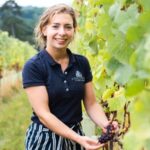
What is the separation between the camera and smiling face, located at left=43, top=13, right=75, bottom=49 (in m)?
2.43

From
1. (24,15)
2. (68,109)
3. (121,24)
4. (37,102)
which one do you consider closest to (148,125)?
(121,24)

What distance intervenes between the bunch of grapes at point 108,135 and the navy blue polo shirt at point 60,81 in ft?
1.00

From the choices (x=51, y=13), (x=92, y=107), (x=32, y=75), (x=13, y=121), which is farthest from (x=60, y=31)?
(x=13, y=121)

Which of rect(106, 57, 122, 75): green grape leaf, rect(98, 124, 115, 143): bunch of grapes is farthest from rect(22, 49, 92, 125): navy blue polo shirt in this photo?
rect(106, 57, 122, 75): green grape leaf

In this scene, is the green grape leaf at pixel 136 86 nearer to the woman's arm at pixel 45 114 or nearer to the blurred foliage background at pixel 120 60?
the blurred foliage background at pixel 120 60

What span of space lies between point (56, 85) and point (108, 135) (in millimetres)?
392

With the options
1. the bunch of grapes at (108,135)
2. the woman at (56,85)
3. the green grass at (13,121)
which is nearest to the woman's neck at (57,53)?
the woman at (56,85)

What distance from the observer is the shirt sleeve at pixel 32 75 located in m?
2.41

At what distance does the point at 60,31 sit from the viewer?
2416 mm

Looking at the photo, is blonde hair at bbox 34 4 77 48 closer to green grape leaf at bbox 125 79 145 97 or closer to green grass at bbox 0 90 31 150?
green grape leaf at bbox 125 79 145 97

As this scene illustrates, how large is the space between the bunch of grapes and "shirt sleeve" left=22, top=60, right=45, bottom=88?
→ 392 millimetres

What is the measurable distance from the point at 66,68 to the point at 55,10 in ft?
0.99

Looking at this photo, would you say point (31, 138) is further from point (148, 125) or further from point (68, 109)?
point (148, 125)

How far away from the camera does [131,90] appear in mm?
803
